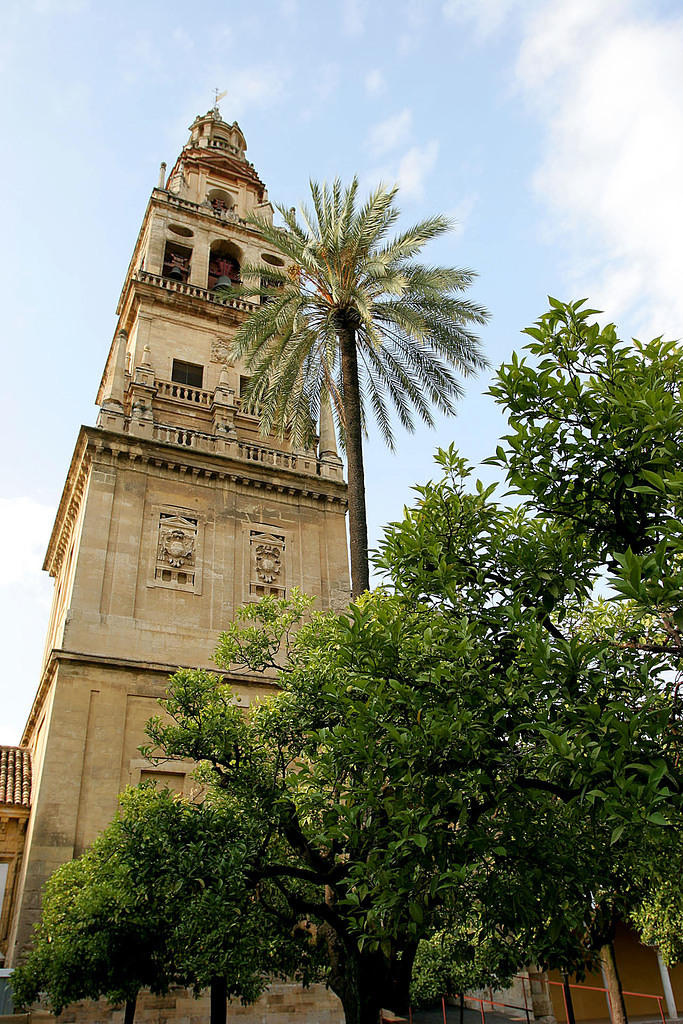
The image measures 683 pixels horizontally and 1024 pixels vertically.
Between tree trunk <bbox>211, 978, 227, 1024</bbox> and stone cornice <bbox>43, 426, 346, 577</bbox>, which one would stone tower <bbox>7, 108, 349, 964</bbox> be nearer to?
stone cornice <bbox>43, 426, 346, 577</bbox>

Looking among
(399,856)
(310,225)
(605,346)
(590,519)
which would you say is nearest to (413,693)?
(399,856)

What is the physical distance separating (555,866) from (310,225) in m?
15.3

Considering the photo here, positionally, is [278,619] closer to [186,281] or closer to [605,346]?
[605,346]

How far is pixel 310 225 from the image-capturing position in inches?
730

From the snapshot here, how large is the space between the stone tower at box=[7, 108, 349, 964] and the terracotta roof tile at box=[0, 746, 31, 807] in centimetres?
71

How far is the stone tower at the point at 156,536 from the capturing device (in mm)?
17047

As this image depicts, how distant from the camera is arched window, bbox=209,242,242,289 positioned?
29672mm

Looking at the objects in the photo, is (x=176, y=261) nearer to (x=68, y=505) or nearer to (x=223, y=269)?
(x=223, y=269)

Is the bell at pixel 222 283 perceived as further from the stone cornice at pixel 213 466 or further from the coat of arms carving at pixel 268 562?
the coat of arms carving at pixel 268 562

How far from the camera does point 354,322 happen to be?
17.9 meters

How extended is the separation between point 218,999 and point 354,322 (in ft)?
43.8

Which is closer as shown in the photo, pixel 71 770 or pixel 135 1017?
pixel 135 1017

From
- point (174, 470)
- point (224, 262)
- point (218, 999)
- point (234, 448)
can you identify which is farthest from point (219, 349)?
point (218, 999)

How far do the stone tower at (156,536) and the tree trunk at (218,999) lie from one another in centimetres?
522
